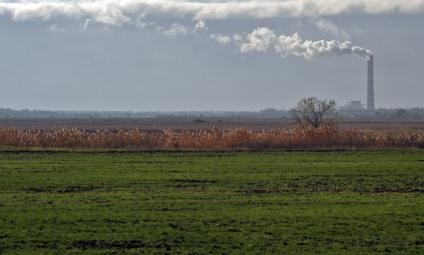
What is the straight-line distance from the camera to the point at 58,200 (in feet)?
68.0

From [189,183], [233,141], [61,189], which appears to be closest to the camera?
[61,189]

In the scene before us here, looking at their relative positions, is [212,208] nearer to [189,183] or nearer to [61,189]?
[61,189]

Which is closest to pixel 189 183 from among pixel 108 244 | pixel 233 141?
pixel 108 244

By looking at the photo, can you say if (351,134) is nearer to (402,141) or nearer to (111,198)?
(402,141)

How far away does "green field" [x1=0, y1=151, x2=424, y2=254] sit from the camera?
47.5ft

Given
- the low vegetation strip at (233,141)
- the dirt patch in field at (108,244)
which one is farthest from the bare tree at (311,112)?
the dirt patch in field at (108,244)

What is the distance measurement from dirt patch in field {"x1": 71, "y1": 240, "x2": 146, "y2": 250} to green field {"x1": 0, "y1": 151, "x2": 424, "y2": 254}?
0.7 inches

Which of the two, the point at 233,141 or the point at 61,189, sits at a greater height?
the point at 233,141

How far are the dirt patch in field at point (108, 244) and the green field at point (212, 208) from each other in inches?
0.7

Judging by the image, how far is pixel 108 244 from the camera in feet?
47.5

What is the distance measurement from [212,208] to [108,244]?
5.01m

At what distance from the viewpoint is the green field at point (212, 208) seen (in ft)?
47.5

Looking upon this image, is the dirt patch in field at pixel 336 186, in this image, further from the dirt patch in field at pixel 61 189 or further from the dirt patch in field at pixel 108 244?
the dirt patch in field at pixel 108 244

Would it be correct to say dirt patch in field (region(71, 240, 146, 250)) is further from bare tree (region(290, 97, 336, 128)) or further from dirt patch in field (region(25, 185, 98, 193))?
bare tree (region(290, 97, 336, 128))
